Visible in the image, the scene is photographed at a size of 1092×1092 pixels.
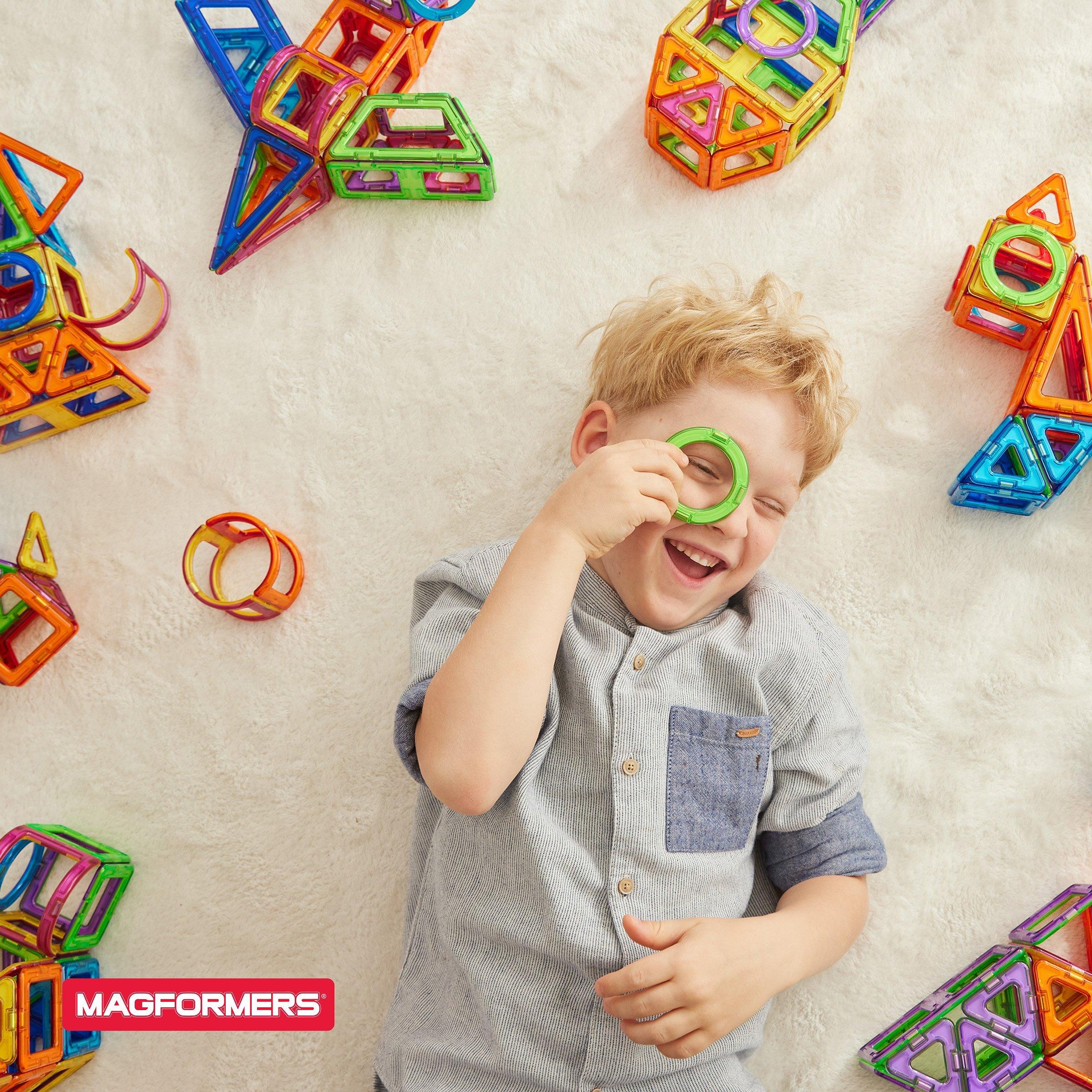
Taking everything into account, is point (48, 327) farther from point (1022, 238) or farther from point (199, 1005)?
point (1022, 238)

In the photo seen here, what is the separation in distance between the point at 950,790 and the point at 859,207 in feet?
2.39

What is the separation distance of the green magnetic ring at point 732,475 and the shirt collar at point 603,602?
0.13 metres

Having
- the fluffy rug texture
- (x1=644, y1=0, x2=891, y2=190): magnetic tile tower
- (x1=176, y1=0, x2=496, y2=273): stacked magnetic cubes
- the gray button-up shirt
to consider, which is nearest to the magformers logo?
the fluffy rug texture

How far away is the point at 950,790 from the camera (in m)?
1.11

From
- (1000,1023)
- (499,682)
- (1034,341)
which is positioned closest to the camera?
(499,682)

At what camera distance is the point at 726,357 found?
37.2 inches

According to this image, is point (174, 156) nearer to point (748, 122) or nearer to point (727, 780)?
point (748, 122)

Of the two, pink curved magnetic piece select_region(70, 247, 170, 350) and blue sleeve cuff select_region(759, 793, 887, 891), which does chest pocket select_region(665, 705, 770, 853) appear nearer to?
blue sleeve cuff select_region(759, 793, 887, 891)

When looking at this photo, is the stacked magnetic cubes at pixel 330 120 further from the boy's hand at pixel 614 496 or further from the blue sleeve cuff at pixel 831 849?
the blue sleeve cuff at pixel 831 849

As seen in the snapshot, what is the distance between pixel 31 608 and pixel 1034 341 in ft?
4.18

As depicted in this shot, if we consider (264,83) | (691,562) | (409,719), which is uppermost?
(264,83)

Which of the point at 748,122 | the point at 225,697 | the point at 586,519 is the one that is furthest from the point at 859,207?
the point at 225,697

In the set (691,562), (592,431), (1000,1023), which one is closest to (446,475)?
(592,431)

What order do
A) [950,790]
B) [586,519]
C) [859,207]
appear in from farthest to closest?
1. [859,207]
2. [950,790]
3. [586,519]
